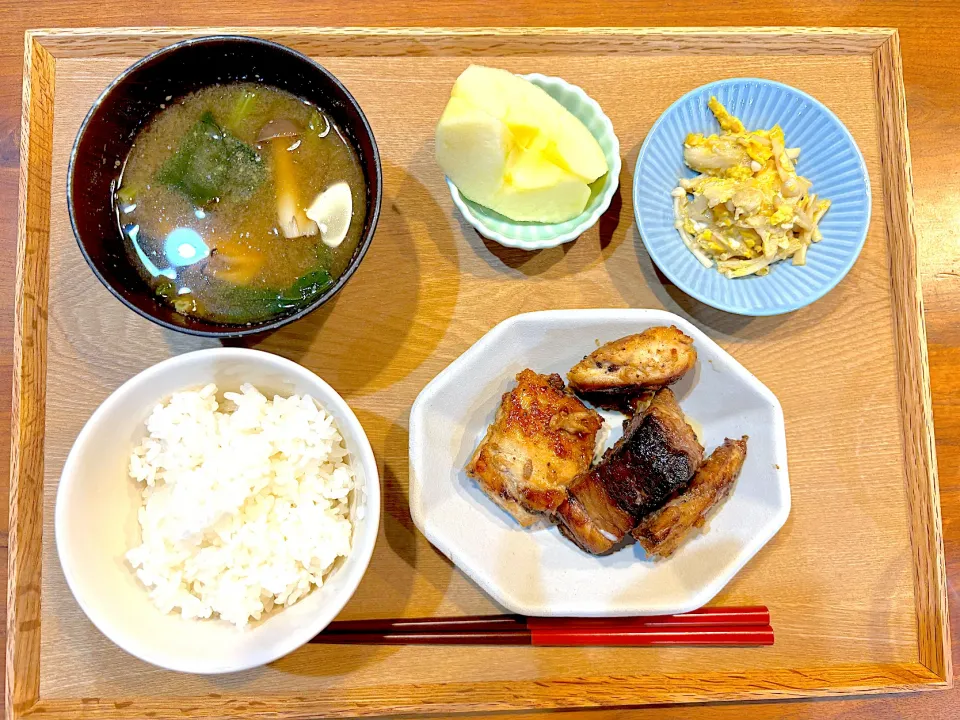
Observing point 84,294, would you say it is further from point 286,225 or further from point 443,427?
point 443,427

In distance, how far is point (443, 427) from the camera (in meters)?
2.16

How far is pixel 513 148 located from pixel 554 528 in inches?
43.7

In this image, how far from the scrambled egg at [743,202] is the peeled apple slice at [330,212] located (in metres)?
1.00

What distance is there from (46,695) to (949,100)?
11.1 ft

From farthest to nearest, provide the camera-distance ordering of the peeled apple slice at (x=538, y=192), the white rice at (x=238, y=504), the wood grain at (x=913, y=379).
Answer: the wood grain at (x=913, y=379), the peeled apple slice at (x=538, y=192), the white rice at (x=238, y=504)

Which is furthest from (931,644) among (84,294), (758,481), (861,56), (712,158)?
(84,294)

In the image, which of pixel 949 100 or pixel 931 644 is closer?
pixel 931 644

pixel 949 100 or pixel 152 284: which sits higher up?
pixel 949 100

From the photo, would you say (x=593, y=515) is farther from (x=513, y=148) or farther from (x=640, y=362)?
(x=513, y=148)

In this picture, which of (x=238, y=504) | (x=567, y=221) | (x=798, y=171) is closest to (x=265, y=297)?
(x=238, y=504)

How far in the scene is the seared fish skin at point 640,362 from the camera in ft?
6.68

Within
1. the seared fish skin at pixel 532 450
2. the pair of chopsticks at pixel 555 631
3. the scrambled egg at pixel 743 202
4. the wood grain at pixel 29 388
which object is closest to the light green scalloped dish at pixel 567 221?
the scrambled egg at pixel 743 202

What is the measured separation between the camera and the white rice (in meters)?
1.86

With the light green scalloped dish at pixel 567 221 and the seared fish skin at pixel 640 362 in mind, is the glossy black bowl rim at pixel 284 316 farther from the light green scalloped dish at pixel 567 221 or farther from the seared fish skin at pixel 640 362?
the seared fish skin at pixel 640 362
